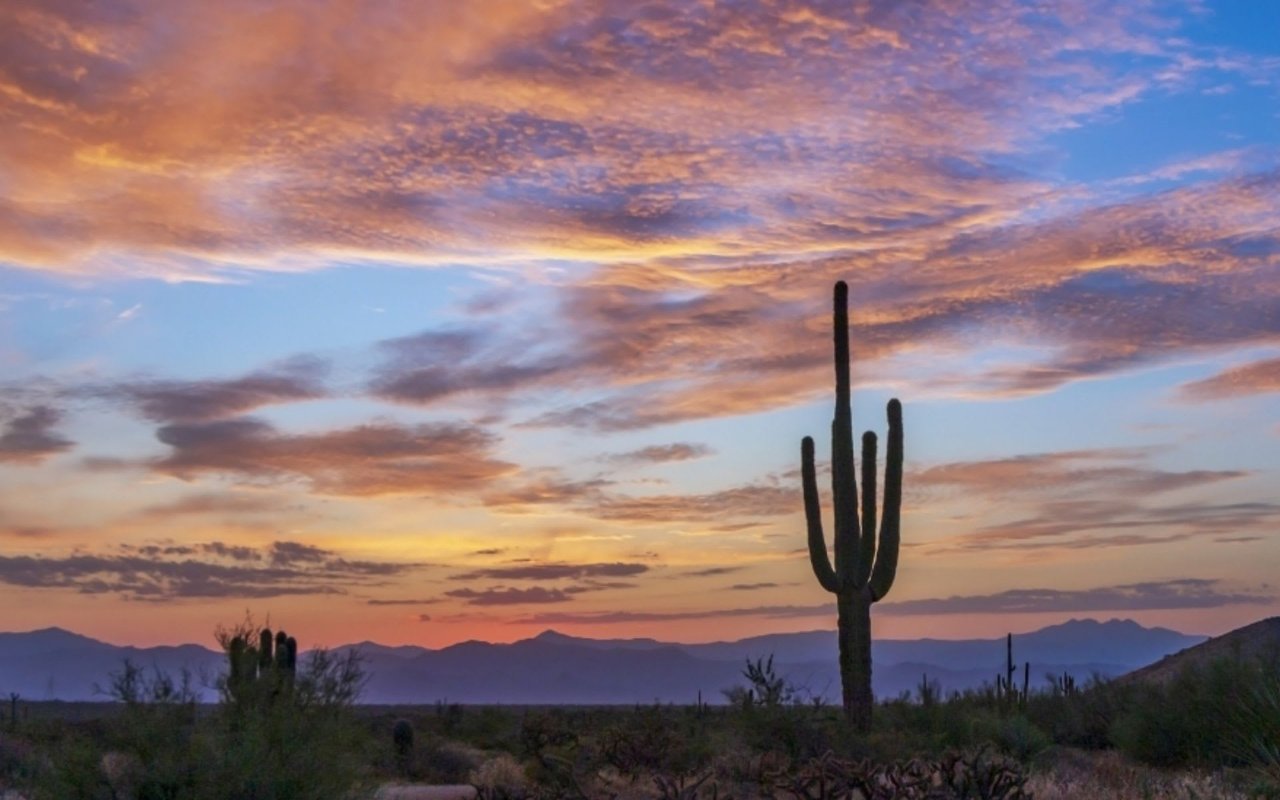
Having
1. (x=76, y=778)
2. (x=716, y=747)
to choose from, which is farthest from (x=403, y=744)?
(x=76, y=778)

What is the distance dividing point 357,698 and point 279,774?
644cm

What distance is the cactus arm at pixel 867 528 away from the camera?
101ft

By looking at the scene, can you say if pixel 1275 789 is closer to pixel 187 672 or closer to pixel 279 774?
pixel 279 774

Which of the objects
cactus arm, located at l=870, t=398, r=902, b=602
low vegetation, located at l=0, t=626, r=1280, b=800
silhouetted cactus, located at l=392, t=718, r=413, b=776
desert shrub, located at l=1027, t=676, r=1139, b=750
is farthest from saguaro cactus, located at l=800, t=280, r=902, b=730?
silhouetted cactus, located at l=392, t=718, r=413, b=776

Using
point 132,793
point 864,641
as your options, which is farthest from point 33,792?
point 864,641

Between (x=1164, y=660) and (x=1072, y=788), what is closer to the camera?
(x=1072, y=788)

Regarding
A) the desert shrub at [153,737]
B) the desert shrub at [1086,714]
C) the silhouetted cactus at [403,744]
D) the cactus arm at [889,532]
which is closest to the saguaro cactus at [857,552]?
the cactus arm at [889,532]

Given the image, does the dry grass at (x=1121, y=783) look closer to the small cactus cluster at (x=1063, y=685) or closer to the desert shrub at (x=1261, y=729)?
the desert shrub at (x=1261, y=729)

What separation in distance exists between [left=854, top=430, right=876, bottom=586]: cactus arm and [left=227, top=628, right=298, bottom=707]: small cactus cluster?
39.7 ft

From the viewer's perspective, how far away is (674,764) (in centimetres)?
2578

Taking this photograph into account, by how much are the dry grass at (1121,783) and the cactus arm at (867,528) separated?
5.96 meters

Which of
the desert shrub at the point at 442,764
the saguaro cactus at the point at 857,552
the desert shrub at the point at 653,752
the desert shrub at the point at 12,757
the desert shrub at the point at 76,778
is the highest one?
the saguaro cactus at the point at 857,552

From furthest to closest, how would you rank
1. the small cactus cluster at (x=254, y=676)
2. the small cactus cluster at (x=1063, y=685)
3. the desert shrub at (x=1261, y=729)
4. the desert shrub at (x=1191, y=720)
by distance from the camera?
1. the small cactus cluster at (x=1063, y=685)
2. the desert shrub at (x=1191, y=720)
3. the small cactus cluster at (x=254, y=676)
4. the desert shrub at (x=1261, y=729)

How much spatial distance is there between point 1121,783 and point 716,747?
8.92 metres
